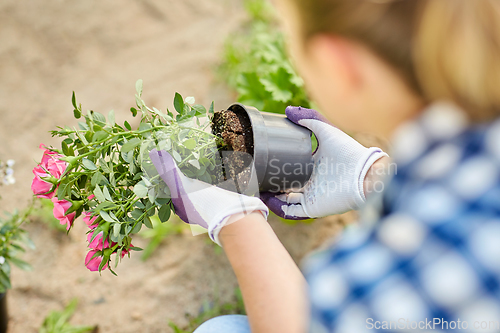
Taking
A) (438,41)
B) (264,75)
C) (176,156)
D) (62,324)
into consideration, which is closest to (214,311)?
(62,324)

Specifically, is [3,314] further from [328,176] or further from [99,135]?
[328,176]

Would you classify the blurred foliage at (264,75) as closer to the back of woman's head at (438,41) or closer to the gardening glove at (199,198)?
the gardening glove at (199,198)

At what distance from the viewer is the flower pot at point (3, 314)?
44.6 inches

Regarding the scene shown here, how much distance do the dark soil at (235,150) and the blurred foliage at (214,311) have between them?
2.11 feet

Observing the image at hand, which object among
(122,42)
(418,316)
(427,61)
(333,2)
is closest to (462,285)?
(418,316)

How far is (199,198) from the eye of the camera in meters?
0.83

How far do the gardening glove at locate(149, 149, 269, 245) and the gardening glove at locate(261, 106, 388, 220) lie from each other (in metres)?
0.29

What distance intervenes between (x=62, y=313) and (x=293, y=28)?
4.46ft

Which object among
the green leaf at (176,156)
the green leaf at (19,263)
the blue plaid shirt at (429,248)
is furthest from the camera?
the green leaf at (19,263)

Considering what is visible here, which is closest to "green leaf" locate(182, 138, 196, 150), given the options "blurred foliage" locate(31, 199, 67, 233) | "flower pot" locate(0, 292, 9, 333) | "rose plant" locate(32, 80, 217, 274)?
"rose plant" locate(32, 80, 217, 274)

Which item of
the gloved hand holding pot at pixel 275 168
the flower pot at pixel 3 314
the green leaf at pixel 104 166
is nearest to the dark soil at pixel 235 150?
the gloved hand holding pot at pixel 275 168

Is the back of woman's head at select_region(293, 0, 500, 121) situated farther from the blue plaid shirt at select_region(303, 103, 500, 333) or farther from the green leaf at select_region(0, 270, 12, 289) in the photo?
the green leaf at select_region(0, 270, 12, 289)

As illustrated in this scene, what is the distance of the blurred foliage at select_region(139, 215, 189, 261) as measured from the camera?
1470 mm

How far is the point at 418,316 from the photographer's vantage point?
0.40m
